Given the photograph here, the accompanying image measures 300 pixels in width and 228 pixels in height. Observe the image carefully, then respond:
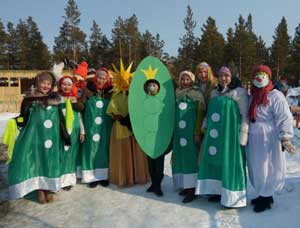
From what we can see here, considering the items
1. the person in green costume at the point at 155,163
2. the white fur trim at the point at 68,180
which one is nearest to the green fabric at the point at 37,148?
the white fur trim at the point at 68,180

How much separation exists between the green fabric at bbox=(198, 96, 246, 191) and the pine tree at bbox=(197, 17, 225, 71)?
30828 millimetres

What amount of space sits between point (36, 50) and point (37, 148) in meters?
35.5

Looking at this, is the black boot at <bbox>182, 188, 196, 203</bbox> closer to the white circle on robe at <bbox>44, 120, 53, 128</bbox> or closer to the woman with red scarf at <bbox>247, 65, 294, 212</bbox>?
the woman with red scarf at <bbox>247, 65, 294, 212</bbox>

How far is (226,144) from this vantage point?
11.0 ft

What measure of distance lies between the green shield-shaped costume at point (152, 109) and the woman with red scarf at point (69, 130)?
0.76 metres

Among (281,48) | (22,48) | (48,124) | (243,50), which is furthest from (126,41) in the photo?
(48,124)

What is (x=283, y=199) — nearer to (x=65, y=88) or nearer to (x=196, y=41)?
(x=65, y=88)

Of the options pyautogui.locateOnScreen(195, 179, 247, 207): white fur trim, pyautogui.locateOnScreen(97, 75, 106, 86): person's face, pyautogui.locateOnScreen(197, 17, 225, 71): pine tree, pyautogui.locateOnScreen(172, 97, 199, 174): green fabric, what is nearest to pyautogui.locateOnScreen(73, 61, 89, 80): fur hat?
pyautogui.locateOnScreen(97, 75, 106, 86): person's face

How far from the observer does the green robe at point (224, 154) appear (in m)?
3.33

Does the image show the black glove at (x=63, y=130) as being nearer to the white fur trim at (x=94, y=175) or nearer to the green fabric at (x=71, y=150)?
the green fabric at (x=71, y=150)

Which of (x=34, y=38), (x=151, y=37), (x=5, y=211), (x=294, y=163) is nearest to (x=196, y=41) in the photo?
(x=151, y=37)

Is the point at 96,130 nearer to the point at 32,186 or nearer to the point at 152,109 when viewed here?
the point at 152,109

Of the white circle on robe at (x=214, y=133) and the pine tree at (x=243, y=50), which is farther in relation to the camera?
the pine tree at (x=243, y=50)

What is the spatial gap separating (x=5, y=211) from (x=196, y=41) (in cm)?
3484
